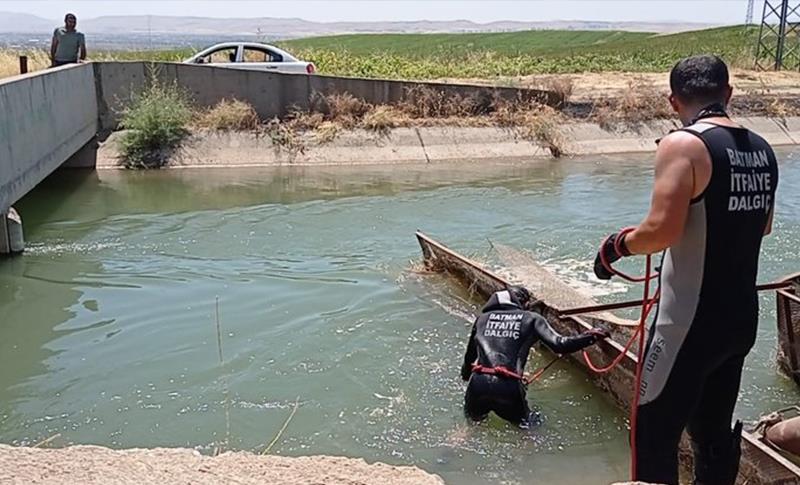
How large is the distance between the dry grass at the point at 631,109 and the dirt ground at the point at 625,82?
67cm

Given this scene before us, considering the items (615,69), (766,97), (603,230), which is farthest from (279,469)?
(615,69)

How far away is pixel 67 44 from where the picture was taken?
16656 millimetres

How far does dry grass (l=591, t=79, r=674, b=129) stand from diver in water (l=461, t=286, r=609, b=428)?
15884 millimetres

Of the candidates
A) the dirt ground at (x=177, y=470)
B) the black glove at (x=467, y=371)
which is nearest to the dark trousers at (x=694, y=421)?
the dirt ground at (x=177, y=470)

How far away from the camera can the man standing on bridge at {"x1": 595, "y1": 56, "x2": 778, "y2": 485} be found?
11.4ft

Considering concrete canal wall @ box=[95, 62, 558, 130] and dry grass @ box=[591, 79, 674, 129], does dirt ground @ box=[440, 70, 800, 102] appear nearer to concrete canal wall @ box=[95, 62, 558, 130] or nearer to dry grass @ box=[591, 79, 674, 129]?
dry grass @ box=[591, 79, 674, 129]

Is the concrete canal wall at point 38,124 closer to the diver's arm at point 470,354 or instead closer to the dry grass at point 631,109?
the diver's arm at point 470,354

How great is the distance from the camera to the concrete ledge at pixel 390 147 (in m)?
19.0

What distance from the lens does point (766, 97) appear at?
928 inches

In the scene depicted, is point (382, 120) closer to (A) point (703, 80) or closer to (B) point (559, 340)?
(B) point (559, 340)

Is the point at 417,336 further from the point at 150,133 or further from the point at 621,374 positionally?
the point at 150,133

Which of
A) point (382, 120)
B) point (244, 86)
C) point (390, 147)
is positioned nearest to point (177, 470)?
point (390, 147)

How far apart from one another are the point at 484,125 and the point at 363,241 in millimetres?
8662

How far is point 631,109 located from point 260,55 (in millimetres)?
9660
